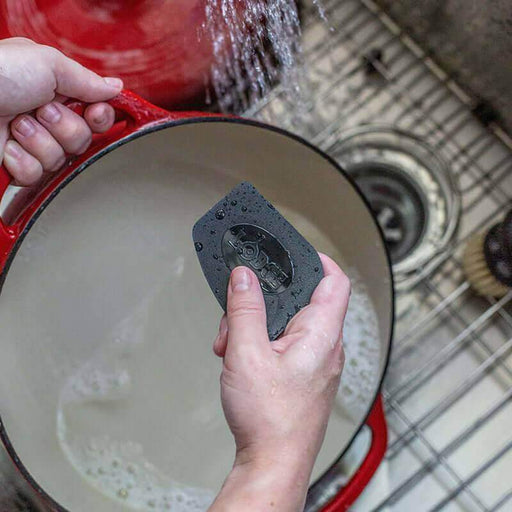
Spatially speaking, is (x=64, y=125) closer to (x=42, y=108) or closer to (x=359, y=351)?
(x=42, y=108)

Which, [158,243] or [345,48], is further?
[345,48]

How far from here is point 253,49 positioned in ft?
2.12

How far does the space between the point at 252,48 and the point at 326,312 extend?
31cm

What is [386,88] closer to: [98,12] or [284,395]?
[98,12]

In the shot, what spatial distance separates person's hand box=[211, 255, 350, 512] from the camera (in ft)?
1.28

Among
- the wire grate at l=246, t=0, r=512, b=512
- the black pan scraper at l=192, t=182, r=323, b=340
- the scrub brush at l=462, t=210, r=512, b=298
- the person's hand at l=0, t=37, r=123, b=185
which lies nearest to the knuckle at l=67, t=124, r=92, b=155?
the person's hand at l=0, t=37, r=123, b=185

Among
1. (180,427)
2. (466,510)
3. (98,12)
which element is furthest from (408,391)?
(98,12)

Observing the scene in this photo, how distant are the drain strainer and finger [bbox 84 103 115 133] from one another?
289 mm

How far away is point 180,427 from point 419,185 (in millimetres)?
341

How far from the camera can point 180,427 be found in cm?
64

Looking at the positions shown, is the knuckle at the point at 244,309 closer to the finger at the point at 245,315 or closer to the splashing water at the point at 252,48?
the finger at the point at 245,315

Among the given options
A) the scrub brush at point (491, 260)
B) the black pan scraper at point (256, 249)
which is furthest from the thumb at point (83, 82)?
the scrub brush at point (491, 260)

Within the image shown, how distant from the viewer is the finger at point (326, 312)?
42 cm

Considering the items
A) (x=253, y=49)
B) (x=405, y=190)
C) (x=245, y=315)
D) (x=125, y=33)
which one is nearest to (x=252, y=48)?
(x=253, y=49)
